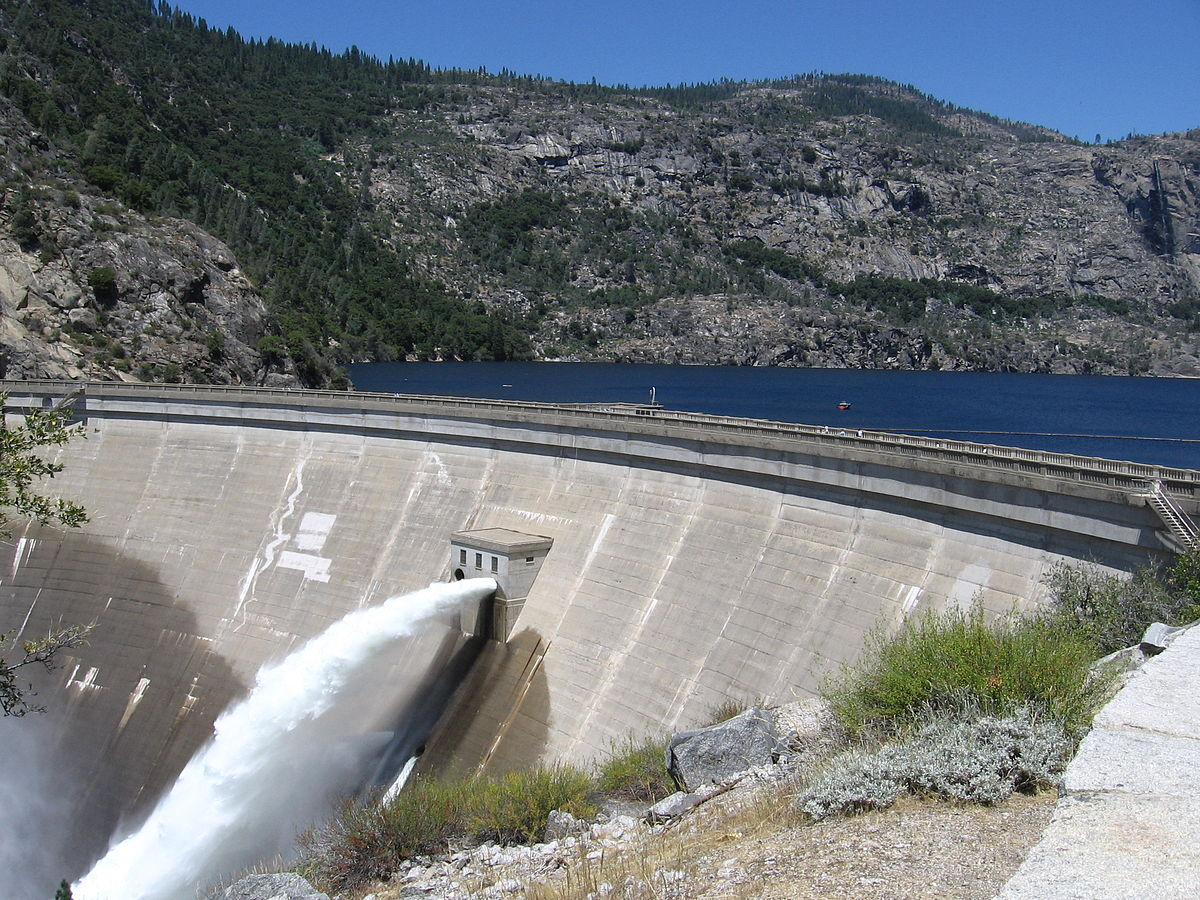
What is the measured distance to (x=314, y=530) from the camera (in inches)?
1513

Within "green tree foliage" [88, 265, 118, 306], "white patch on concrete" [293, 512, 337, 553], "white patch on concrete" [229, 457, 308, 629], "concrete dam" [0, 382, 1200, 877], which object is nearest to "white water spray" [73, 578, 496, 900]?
"concrete dam" [0, 382, 1200, 877]

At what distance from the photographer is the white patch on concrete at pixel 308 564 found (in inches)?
1448

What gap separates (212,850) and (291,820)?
211 centimetres

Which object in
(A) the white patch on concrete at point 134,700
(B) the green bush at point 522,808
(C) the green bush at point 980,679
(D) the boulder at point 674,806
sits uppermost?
(C) the green bush at point 980,679

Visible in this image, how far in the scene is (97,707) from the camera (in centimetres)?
3484

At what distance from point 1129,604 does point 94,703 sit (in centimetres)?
3430

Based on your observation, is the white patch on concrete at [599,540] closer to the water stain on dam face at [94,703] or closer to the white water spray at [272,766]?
the white water spray at [272,766]

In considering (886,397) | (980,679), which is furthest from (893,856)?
(886,397)

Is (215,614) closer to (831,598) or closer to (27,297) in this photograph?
(831,598)

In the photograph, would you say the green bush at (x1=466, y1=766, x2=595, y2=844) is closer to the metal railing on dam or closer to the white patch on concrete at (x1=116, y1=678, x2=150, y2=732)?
the metal railing on dam

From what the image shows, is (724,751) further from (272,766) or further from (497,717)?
(272,766)

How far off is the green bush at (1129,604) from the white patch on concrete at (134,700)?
102 ft

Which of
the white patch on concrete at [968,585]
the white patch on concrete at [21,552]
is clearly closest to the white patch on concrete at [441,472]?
the white patch on concrete at [21,552]

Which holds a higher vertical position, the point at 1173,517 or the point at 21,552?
the point at 1173,517
